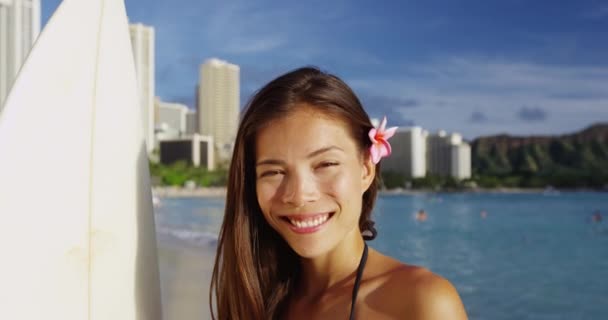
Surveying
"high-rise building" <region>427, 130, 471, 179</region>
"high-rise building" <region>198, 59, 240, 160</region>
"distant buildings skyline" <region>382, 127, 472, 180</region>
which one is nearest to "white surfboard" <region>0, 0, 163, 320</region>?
"distant buildings skyline" <region>382, 127, 472, 180</region>

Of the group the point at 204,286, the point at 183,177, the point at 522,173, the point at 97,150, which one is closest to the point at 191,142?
the point at 183,177

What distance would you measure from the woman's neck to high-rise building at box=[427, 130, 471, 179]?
80798 mm

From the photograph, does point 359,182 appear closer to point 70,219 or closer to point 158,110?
point 70,219

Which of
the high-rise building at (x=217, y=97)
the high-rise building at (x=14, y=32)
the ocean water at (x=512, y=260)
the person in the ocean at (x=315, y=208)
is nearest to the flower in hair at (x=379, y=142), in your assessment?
the person in the ocean at (x=315, y=208)

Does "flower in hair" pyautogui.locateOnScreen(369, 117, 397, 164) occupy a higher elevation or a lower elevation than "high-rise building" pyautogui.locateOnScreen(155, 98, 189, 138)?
lower

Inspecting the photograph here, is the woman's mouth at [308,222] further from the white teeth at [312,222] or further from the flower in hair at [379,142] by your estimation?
the flower in hair at [379,142]

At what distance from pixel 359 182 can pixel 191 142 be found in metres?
74.5

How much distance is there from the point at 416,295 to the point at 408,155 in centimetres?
7961

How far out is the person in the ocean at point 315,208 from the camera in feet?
4.11

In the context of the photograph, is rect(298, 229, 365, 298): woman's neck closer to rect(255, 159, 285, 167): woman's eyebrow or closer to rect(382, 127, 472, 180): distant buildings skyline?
rect(255, 159, 285, 167): woman's eyebrow

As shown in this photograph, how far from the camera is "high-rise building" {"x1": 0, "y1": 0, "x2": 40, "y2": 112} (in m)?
26.3

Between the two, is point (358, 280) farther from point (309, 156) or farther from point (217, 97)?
point (217, 97)

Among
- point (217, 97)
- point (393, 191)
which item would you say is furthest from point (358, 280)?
point (217, 97)

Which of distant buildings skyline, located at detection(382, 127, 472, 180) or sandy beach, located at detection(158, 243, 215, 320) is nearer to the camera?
sandy beach, located at detection(158, 243, 215, 320)
